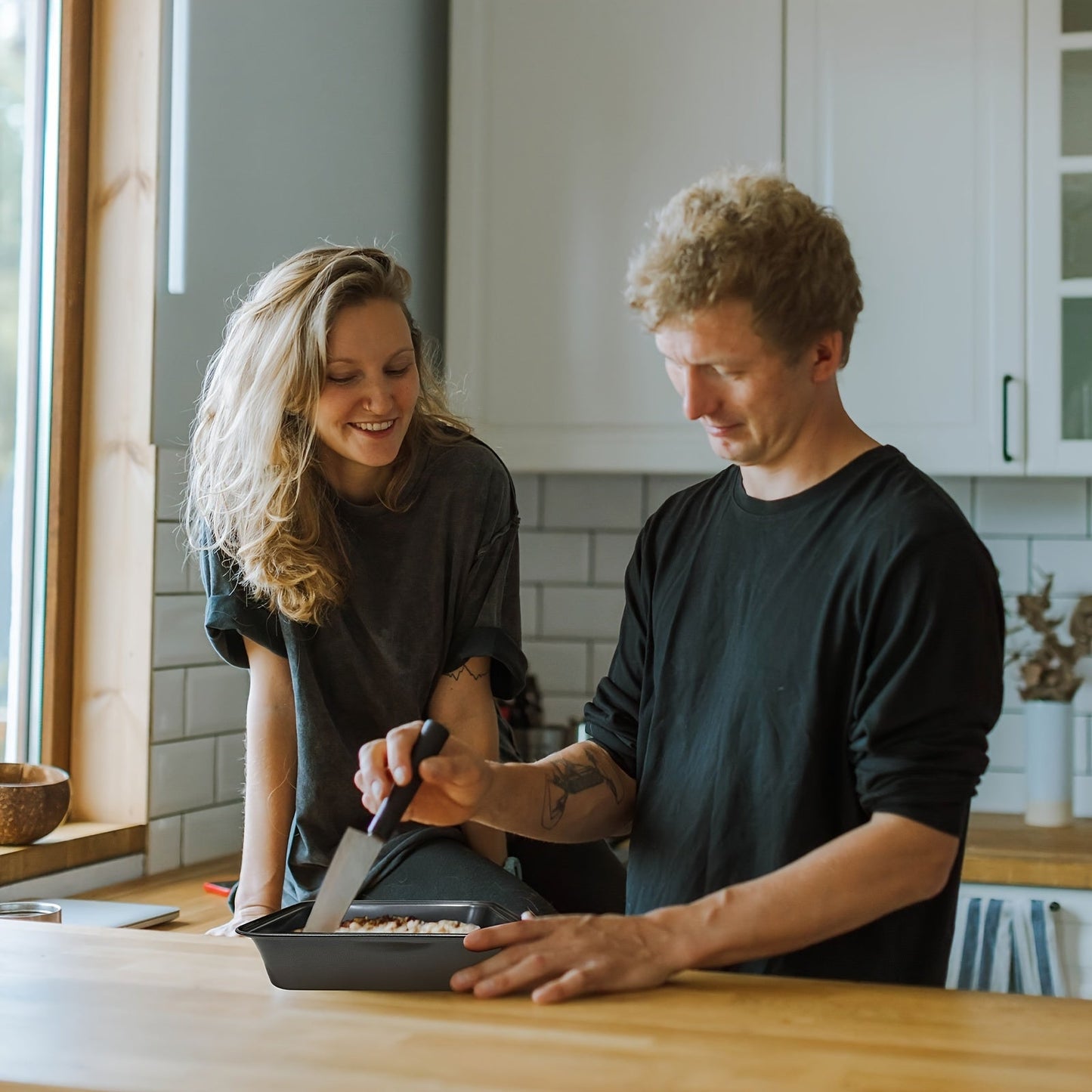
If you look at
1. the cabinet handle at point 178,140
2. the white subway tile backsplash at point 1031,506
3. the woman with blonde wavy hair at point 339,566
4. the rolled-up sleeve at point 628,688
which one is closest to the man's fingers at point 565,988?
the rolled-up sleeve at point 628,688

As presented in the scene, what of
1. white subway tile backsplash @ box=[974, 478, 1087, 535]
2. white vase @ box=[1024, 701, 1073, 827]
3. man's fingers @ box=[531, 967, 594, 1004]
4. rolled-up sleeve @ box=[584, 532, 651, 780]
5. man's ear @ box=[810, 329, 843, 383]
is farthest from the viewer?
white subway tile backsplash @ box=[974, 478, 1087, 535]

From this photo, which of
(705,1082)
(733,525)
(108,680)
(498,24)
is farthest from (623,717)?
(498,24)

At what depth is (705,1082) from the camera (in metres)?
0.89

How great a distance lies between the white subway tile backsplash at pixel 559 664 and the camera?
310 centimetres

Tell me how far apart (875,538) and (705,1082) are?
Answer: 50 cm

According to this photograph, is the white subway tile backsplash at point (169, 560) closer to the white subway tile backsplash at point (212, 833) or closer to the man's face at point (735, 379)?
the white subway tile backsplash at point (212, 833)

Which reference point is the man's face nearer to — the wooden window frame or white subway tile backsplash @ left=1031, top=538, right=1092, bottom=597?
the wooden window frame

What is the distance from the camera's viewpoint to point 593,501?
10.1ft

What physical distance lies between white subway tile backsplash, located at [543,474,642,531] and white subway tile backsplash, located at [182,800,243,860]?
987 mm

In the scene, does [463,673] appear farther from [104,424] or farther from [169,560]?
[104,424]

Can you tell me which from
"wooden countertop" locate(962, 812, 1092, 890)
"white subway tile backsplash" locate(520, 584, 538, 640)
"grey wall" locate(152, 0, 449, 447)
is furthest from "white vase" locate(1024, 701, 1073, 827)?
"grey wall" locate(152, 0, 449, 447)

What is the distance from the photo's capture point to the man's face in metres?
1.23

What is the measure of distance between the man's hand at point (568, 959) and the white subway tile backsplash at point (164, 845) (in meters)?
1.27

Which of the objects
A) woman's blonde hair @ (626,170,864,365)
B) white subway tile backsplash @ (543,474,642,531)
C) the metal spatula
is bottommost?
the metal spatula
